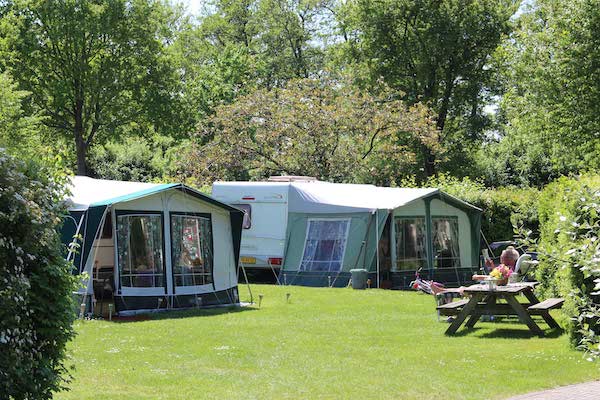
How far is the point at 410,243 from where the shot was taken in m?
21.4

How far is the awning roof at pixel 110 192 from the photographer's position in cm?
1477

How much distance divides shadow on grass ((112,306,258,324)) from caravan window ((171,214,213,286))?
65 centimetres

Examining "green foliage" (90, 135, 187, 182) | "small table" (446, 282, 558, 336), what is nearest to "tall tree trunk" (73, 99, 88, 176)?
"green foliage" (90, 135, 187, 182)

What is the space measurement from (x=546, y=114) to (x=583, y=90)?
1.49 meters

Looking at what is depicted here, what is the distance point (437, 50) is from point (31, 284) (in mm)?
33407

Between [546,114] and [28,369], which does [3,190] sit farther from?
[546,114]

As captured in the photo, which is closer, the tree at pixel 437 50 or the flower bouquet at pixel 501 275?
the flower bouquet at pixel 501 275

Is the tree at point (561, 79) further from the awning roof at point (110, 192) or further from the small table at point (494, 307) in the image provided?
the small table at point (494, 307)

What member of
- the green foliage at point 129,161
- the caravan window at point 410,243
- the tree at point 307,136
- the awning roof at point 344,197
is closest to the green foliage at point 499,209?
the caravan window at point 410,243

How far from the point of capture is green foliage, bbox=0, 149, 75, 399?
5.78 metres

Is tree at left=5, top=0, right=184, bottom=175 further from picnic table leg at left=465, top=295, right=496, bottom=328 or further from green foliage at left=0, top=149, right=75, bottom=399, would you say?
green foliage at left=0, top=149, right=75, bottom=399

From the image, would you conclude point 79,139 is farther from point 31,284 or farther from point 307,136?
point 31,284

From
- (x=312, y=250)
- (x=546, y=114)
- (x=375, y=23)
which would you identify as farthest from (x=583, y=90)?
(x=375, y=23)

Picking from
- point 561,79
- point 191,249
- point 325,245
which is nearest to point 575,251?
point 191,249
